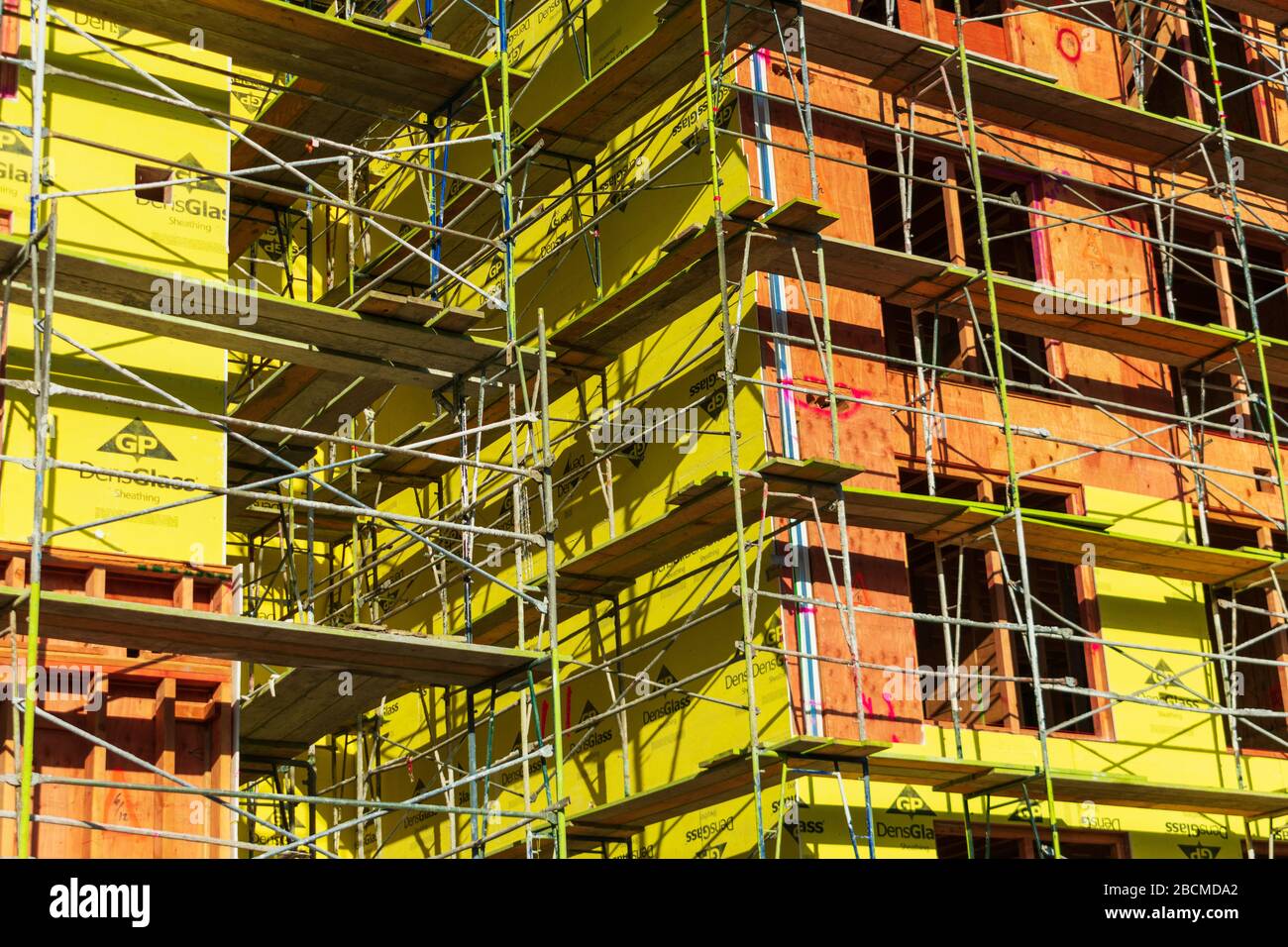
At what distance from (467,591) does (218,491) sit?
9.05 feet

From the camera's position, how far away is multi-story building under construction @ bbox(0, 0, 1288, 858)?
15.6 m

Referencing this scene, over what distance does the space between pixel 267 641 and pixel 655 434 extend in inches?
229

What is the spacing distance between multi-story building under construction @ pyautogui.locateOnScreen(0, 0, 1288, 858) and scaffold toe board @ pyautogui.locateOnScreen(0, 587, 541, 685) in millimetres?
42

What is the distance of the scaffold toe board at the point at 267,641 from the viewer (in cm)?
1359

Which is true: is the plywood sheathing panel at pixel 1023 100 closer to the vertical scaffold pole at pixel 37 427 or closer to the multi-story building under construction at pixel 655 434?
the multi-story building under construction at pixel 655 434

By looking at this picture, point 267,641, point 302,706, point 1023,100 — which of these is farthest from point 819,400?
point 267,641

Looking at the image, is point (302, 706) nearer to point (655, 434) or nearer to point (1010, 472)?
point (655, 434)

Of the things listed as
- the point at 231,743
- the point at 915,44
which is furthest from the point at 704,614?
the point at 915,44

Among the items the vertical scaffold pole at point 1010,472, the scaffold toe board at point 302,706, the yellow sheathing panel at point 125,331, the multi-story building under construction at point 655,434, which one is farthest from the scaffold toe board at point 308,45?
the scaffold toe board at point 302,706

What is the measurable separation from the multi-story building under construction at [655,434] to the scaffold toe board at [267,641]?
4cm

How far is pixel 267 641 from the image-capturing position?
47.1 ft

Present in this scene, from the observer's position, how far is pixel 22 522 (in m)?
15.6

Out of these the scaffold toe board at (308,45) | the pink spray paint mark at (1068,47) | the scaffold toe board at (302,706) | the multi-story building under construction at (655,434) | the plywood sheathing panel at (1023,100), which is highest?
the pink spray paint mark at (1068,47)
